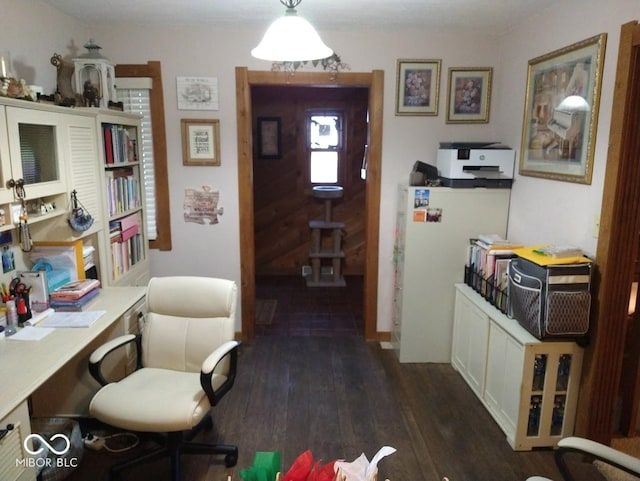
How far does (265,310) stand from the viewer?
4.75 meters

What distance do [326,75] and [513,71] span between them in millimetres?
1375

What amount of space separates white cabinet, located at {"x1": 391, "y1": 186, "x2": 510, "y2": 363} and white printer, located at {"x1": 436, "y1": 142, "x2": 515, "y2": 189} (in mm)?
59

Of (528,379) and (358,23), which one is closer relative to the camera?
(528,379)

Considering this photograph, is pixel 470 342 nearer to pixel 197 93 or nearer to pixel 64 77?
pixel 197 93

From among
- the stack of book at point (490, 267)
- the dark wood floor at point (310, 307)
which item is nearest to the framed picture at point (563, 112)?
the stack of book at point (490, 267)

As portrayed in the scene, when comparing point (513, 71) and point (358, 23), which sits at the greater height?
point (358, 23)

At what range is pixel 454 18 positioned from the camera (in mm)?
3246

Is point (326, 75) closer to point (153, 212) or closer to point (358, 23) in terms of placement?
point (358, 23)

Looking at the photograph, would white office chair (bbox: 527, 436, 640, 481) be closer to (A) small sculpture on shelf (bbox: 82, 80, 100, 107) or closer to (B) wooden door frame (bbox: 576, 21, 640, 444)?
(B) wooden door frame (bbox: 576, 21, 640, 444)

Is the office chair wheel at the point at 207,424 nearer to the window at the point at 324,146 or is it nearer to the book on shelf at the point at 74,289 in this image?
the book on shelf at the point at 74,289

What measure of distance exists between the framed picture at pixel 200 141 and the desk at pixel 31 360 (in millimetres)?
1480

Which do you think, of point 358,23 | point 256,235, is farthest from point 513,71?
point 256,235

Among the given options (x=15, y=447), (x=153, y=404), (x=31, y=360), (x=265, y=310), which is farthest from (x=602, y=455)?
(x=265, y=310)

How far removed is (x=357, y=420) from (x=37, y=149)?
2333mm
